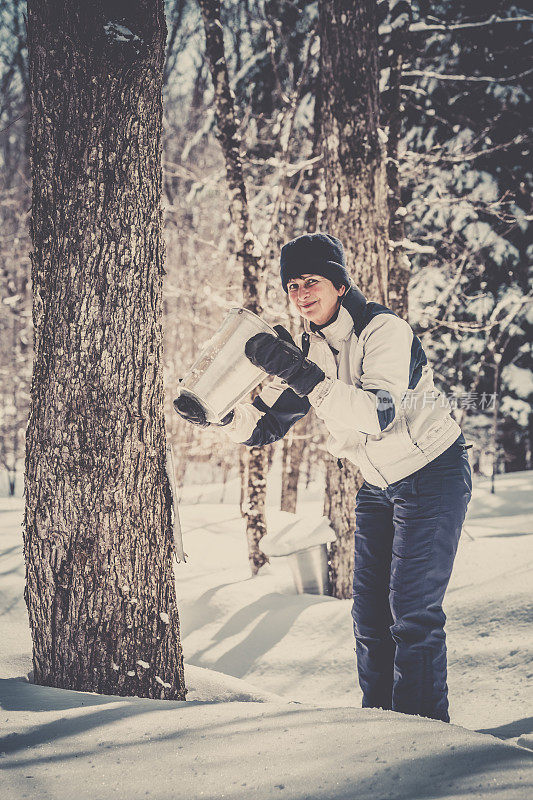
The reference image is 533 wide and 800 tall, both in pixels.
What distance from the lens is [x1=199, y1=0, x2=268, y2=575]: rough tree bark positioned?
571cm

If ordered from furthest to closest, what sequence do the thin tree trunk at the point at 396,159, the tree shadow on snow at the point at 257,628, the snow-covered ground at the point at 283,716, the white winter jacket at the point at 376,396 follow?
the thin tree trunk at the point at 396,159
the tree shadow on snow at the point at 257,628
the white winter jacket at the point at 376,396
the snow-covered ground at the point at 283,716

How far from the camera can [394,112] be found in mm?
6496

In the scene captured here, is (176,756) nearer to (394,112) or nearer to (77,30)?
(77,30)

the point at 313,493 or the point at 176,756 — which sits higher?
the point at 176,756

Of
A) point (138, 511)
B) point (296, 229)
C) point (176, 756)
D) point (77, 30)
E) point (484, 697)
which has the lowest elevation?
point (484, 697)

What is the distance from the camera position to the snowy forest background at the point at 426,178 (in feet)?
25.7

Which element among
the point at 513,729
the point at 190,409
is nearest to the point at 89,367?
the point at 190,409

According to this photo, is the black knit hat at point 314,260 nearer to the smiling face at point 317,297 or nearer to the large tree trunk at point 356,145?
the smiling face at point 317,297

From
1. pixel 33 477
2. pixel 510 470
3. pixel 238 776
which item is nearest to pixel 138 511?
pixel 33 477

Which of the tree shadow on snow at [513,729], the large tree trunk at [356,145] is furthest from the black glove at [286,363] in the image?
the large tree trunk at [356,145]

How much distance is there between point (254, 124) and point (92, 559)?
30.5 ft

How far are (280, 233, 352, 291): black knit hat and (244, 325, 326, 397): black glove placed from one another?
37 centimetres

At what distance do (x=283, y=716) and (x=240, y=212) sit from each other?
16.2 feet

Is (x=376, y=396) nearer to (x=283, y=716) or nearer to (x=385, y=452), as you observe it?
(x=385, y=452)
